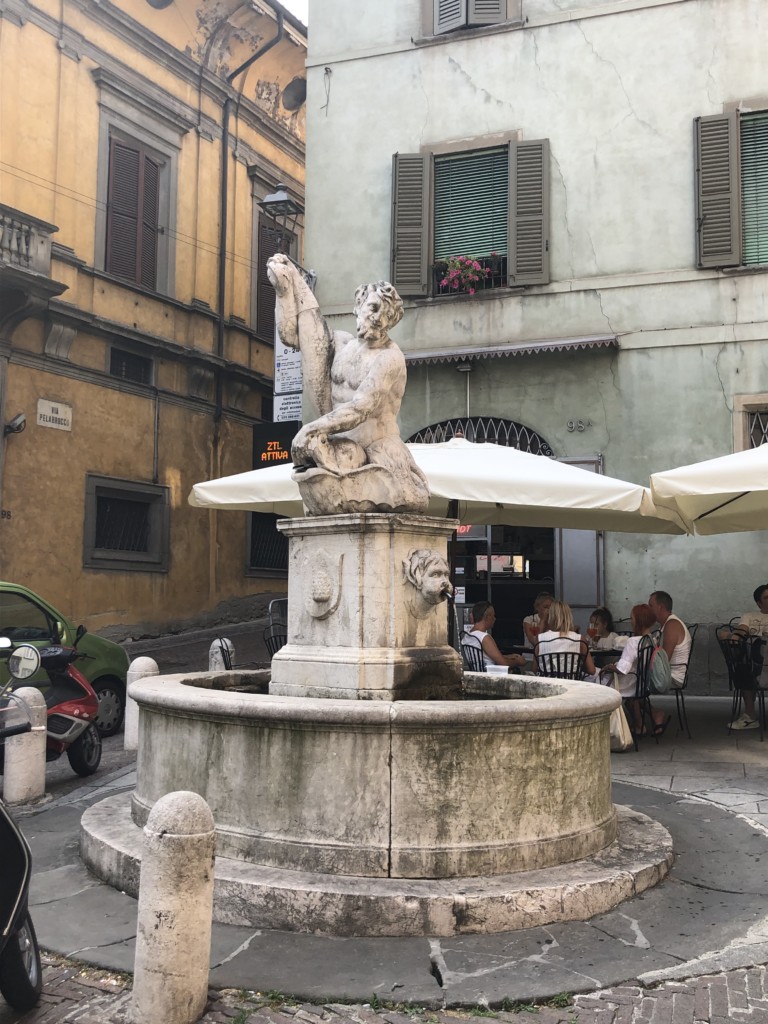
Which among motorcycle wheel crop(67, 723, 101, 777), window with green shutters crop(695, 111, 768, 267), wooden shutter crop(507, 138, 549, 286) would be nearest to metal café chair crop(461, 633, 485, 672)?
motorcycle wheel crop(67, 723, 101, 777)

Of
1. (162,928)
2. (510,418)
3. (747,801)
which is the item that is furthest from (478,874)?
(510,418)

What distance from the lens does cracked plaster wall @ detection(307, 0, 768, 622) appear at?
1181 cm

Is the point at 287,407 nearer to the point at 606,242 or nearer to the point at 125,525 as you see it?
the point at 125,525

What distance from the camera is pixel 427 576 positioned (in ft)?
17.2

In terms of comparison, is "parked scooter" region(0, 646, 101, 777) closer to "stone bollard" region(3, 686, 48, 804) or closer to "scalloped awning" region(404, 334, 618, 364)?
"stone bollard" region(3, 686, 48, 804)

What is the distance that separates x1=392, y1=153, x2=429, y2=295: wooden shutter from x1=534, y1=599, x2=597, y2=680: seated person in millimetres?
6293

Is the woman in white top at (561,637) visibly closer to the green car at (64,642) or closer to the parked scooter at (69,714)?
the parked scooter at (69,714)

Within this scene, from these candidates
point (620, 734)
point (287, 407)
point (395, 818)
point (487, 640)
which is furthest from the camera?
point (287, 407)

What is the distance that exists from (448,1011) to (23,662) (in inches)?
80.5

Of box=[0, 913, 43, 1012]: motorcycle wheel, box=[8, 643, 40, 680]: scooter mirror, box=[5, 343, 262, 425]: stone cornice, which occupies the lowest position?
box=[0, 913, 43, 1012]: motorcycle wheel

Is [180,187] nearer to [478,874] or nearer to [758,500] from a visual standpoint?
[758,500]

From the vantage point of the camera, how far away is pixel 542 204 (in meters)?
12.8

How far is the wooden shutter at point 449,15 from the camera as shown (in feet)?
43.2

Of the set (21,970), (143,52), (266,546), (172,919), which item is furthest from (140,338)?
(172,919)
